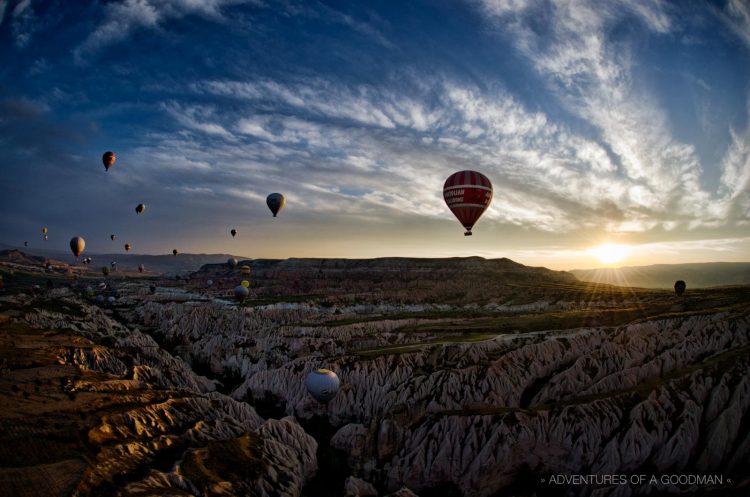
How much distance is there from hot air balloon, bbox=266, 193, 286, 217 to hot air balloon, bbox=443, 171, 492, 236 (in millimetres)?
29618

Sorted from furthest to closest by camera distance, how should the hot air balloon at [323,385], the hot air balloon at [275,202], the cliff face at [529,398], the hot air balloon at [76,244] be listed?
the hot air balloon at [76,244]
the hot air balloon at [275,202]
the hot air balloon at [323,385]
the cliff face at [529,398]

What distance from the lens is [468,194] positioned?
128 feet

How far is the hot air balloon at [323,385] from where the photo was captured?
35.1 meters

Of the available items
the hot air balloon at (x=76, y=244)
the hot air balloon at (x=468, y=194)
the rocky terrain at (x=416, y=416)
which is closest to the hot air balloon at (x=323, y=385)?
the rocky terrain at (x=416, y=416)

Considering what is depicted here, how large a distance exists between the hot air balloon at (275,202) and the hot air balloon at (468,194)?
29.6 metres

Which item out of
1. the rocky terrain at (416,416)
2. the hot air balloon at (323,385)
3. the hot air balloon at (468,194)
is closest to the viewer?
the rocky terrain at (416,416)

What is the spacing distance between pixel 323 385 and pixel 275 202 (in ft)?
111

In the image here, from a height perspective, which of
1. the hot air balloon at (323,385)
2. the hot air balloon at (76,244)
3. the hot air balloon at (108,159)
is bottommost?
the hot air balloon at (323,385)

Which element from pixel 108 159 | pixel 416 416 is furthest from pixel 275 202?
pixel 416 416

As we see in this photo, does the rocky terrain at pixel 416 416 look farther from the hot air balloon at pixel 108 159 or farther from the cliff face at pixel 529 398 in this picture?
the hot air balloon at pixel 108 159

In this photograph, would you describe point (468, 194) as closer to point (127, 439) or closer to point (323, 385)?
→ point (323, 385)

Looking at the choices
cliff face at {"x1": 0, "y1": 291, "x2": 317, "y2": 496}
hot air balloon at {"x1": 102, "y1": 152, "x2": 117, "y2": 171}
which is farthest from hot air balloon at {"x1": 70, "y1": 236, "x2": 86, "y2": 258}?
cliff face at {"x1": 0, "y1": 291, "x2": 317, "y2": 496}

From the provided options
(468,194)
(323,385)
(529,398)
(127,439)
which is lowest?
(529,398)

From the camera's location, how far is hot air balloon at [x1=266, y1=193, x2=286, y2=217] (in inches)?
2415
